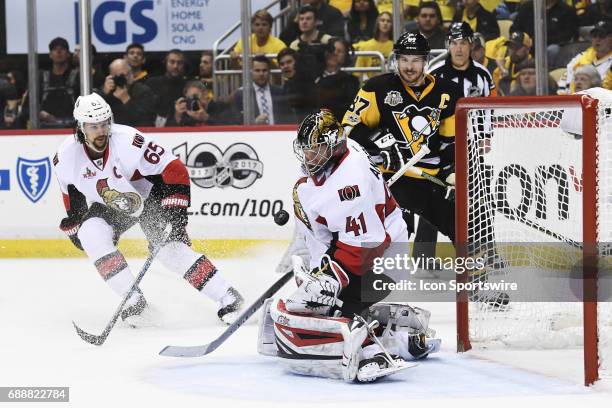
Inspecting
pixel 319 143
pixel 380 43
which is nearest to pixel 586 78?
pixel 380 43

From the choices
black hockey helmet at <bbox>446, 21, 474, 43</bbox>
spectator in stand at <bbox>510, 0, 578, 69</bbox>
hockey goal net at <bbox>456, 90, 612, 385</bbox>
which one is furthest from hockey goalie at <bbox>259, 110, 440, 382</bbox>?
→ spectator in stand at <bbox>510, 0, 578, 69</bbox>

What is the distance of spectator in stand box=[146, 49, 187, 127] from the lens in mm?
7934

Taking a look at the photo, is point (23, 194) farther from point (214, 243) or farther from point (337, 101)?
point (337, 101)

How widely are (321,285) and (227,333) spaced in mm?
648

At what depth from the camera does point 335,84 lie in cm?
777

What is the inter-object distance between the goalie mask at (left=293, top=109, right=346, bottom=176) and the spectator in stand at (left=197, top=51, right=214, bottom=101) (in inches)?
151

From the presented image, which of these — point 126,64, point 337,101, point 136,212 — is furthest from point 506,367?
point 126,64

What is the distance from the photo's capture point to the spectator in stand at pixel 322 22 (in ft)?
25.8

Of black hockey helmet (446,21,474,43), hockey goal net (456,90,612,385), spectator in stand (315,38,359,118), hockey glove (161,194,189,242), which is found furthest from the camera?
spectator in stand (315,38,359,118)

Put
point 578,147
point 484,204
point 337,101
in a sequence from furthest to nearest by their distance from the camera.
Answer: point 337,101, point 484,204, point 578,147

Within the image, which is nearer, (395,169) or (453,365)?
(453,365)

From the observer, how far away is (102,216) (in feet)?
18.4

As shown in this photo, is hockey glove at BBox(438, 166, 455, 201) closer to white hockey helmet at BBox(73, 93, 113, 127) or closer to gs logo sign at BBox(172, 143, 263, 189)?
white hockey helmet at BBox(73, 93, 113, 127)

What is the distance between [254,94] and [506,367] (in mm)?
3830
